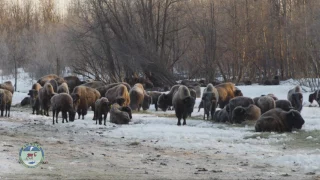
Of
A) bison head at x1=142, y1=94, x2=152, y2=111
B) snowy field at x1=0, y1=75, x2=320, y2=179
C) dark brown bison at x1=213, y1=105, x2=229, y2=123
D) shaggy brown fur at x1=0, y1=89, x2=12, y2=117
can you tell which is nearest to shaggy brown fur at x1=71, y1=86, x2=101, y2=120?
snowy field at x1=0, y1=75, x2=320, y2=179

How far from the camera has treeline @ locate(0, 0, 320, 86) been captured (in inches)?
1907

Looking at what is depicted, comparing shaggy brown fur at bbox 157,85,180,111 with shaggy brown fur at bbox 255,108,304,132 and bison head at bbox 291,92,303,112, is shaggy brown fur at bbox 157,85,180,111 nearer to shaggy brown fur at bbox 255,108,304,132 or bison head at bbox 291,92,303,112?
bison head at bbox 291,92,303,112

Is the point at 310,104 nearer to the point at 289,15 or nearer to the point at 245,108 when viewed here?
the point at 245,108

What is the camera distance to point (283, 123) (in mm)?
16453

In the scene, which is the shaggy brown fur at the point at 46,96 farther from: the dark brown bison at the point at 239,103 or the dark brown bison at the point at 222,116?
the dark brown bison at the point at 239,103

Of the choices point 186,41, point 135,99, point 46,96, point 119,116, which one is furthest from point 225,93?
point 186,41

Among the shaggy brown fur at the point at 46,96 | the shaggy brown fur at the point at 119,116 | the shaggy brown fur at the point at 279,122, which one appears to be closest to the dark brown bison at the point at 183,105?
the shaggy brown fur at the point at 119,116

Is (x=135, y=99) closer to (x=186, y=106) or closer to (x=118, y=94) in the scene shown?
(x=118, y=94)

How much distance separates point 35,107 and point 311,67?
28093mm

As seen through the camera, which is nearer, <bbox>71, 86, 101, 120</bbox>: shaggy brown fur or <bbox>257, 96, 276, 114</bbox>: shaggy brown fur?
<bbox>257, 96, 276, 114</bbox>: shaggy brown fur

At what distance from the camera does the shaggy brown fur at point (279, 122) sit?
1625 centimetres

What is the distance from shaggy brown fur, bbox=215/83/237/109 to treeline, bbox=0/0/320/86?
16.8 meters

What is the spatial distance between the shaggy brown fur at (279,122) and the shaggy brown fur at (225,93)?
10566mm

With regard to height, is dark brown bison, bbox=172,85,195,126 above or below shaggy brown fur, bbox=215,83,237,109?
below
